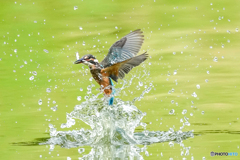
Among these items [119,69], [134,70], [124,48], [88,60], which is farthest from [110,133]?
[134,70]

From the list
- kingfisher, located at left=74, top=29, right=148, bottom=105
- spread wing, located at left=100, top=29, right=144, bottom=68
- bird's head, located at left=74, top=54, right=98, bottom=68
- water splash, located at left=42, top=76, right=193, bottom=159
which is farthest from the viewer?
spread wing, located at left=100, top=29, right=144, bottom=68

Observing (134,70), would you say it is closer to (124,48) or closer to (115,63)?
(124,48)

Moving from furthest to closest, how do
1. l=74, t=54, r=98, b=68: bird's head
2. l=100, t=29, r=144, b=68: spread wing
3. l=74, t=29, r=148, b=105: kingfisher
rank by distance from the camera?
l=100, t=29, r=144, b=68: spread wing
l=74, t=54, r=98, b=68: bird's head
l=74, t=29, r=148, b=105: kingfisher

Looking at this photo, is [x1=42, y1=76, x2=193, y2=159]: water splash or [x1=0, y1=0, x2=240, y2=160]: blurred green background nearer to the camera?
[x1=42, y1=76, x2=193, y2=159]: water splash

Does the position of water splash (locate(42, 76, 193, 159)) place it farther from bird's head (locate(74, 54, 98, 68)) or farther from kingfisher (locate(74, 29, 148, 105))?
bird's head (locate(74, 54, 98, 68))

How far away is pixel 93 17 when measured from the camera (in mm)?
10125

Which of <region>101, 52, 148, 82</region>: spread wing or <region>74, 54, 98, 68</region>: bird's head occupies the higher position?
<region>74, 54, 98, 68</region>: bird's head

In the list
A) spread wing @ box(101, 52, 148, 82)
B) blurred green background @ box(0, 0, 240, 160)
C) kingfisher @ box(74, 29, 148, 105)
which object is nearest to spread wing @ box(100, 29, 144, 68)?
kingfisher @ box(74, 29, 148, 105)

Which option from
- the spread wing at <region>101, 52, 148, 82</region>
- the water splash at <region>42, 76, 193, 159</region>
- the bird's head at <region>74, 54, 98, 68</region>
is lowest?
the water splash at <region>42, 76, 193, 159</region>

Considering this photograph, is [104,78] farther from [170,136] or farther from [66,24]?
[66,24]

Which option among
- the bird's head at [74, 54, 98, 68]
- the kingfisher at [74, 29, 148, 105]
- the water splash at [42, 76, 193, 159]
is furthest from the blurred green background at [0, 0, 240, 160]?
the bird's head at [74, 54, 98, 68]

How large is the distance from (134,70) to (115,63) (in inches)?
106

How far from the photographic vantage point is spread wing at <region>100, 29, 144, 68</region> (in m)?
5.11

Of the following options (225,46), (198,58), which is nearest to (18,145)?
(198,58)
